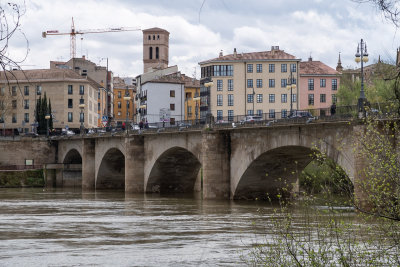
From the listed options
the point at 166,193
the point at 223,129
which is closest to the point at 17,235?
the point at 223,129

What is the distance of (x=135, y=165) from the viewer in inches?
2534

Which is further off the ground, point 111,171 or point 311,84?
point 311,84

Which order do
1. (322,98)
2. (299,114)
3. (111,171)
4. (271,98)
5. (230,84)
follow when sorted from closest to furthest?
(299,114)
(111,171)
(230,84)
(271,98)
(322,98)

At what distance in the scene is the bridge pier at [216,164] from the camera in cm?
5016

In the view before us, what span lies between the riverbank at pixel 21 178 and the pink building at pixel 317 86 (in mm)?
42318

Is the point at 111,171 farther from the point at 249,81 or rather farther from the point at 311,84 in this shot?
the point at 311,84

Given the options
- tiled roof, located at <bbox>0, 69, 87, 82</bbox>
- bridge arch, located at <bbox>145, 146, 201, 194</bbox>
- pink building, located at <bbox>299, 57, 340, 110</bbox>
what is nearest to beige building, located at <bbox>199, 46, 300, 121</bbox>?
pink building, located at <bbox>299, 57, 340, 110</bbox>

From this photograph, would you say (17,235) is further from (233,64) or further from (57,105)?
(57,105)

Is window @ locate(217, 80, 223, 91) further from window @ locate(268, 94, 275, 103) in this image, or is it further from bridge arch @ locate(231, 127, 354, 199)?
bridge arch @ locate(231, 127, 354, 199)

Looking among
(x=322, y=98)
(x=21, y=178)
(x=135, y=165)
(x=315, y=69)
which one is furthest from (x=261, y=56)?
(x=135, y=165)

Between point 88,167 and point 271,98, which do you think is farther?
point 271,98

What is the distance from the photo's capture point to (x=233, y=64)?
103688 mm

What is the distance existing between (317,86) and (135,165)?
168 ft

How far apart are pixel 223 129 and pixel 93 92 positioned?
8828 centimetres
